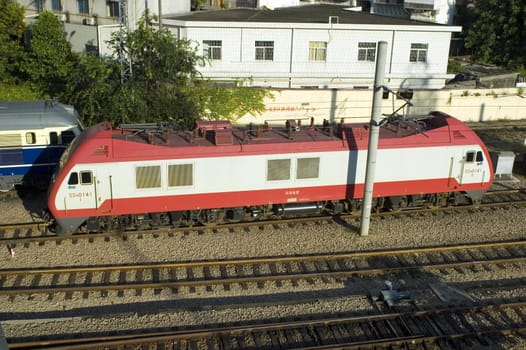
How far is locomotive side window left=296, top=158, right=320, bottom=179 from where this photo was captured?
17.6 meters

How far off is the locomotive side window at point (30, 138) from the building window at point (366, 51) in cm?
2383

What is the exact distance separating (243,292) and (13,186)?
11.3 m

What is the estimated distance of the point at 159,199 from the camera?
1688 centimetres

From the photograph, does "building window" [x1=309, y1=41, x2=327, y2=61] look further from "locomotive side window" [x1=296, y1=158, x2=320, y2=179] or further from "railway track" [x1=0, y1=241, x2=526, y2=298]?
"railway track" [x1=0, y1=241, x2=526, y2=298]

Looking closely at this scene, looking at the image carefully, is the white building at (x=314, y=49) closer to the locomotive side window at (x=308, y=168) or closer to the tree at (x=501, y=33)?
the tree at (x=501, y=33)

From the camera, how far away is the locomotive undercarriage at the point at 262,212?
1734 cm

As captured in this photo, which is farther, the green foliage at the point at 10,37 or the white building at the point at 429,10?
the white building at the point at 429,10

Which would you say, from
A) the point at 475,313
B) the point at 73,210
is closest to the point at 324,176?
the point at 475,313

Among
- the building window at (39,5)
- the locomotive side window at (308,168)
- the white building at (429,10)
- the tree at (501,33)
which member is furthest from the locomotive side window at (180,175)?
the white building at (429,10)

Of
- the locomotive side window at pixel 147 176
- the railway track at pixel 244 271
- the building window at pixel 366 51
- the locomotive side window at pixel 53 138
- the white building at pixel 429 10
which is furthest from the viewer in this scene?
the white building at pixel 429 10

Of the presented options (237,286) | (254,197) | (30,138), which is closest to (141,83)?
(30,138)

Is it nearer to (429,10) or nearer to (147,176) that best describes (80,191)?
(147,176)

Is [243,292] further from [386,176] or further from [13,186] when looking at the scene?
[13,186]

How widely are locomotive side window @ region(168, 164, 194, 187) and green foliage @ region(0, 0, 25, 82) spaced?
2173cm
